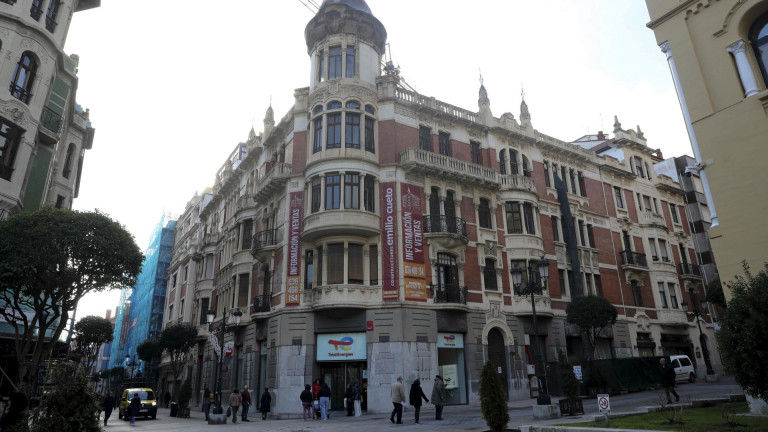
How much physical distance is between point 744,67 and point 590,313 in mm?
18851

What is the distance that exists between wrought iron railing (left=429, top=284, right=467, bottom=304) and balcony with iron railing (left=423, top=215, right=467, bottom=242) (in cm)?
287

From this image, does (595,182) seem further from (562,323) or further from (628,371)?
(628,371)

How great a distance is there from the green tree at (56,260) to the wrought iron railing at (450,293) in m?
15.1

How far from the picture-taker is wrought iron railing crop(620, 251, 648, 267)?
36.9 m

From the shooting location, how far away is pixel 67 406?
9.05 meters

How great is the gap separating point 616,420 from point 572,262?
2155 cm

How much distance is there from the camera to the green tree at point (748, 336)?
9656mm

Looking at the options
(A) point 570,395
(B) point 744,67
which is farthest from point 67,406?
(B) point 744,67

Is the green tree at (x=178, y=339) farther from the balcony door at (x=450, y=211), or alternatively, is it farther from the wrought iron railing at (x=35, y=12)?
the wrought iron railing at (x=35, y=12)

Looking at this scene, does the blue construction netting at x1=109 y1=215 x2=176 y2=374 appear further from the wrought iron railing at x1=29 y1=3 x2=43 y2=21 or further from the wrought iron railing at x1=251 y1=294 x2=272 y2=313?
the wrought iron railing at x1=29 y1=3 x2=43 y2=21

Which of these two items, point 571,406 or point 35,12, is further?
point 35,12

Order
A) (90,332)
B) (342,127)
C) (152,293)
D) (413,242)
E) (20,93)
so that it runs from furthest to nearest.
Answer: (152,293) → (90,332) → (342,127) → (413,242) → (20,93)

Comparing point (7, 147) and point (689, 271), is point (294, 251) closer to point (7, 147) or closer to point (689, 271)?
point (7, 147)

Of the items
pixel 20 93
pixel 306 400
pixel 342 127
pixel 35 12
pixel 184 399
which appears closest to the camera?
pixel 306 400
